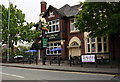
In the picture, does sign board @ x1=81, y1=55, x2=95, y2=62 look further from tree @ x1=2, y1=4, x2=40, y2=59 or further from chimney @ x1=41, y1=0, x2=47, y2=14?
chimney @ x1=41, y1=0, x2=47, y2=14

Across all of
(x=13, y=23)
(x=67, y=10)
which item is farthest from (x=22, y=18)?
(x=67, y=10)

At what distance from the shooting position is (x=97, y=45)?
23.5m

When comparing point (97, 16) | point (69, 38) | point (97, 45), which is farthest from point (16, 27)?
point (97, 16)

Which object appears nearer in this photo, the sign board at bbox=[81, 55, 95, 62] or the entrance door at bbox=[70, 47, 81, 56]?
the sign board at bbox=[81, 55, 95, 62]

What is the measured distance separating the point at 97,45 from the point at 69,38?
19.1ft

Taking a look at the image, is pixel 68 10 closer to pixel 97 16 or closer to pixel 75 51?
pixel 75 51

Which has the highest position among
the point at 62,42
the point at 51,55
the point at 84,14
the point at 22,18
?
the point at 22,18

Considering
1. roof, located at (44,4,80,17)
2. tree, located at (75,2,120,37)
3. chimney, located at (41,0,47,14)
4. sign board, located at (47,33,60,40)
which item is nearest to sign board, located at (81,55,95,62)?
tree, located at (75,2,120,37)

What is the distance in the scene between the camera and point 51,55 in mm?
29578

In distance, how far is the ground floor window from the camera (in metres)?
23.1

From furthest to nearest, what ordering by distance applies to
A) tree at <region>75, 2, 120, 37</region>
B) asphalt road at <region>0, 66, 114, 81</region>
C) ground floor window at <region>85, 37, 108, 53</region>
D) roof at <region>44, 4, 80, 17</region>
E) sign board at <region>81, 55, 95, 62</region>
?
roof at <region>44, 4, 80, 17</region> → ground floor window at <region>85, 37, 108, 53</region> → sign board at <region>81, 55, 95, 62</region> → tree at <region>75, 2, 120, 37</region> → asphalt road at <region>0, 66, 114, 81</region>

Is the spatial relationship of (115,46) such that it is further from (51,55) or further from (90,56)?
(51,55)

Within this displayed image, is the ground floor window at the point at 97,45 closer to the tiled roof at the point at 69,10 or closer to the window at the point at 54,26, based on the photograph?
the tiled roof at the point at 69,10

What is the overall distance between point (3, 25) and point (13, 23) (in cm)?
195
